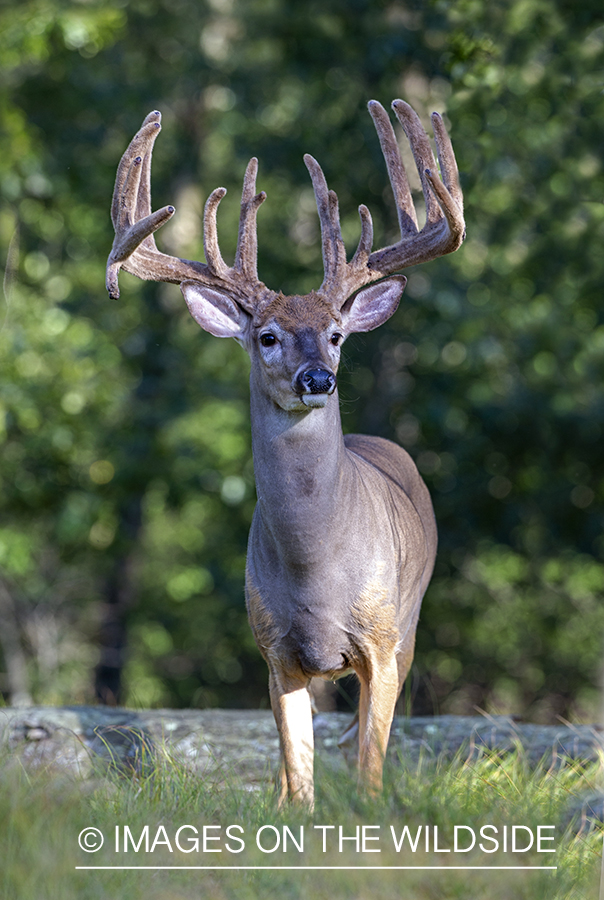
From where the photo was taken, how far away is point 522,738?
20.1 feet

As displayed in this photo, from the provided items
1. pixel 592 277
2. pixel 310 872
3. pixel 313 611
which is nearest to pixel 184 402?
pixel 592 277

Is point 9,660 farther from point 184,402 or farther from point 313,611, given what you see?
point 313,611

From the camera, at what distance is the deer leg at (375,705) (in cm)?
446

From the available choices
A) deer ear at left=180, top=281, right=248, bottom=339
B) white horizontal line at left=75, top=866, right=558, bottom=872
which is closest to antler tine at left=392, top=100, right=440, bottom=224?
deer ear at left=180, top=281, right=248, bottom=339

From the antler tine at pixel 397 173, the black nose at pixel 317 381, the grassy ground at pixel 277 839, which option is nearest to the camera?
the grassy ground at pixel 277 839

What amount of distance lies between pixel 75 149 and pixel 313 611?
9327 mm

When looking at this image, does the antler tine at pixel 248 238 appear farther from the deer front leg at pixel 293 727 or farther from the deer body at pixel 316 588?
the deer front leg at pixel 293 727

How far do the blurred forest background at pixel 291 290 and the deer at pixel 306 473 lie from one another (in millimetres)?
2651

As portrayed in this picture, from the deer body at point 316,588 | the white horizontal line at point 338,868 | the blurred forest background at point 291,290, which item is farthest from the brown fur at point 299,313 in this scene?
the blurred forest background at point 291,290

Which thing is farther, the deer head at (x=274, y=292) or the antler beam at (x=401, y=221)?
the antler beam at (x=401, y=221)

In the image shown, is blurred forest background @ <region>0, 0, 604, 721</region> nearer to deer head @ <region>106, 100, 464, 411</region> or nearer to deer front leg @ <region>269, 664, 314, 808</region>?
deer head @ <region>106, 100, 464, 411</region>

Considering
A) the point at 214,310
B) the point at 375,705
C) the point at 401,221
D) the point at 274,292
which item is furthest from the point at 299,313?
the point at 375,705

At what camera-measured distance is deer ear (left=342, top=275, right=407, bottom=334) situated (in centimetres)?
498

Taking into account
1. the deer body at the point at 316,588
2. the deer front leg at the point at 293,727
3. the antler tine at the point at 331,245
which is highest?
the antler tine at the point at 331,245
